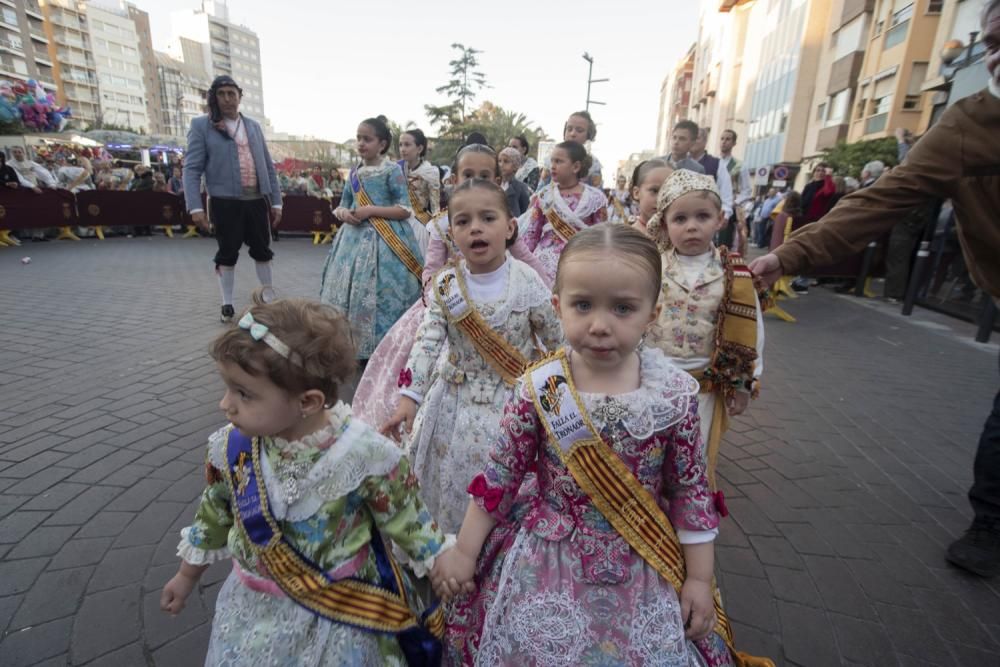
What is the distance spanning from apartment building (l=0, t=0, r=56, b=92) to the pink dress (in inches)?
3091

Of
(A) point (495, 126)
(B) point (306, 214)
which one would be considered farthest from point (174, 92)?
(B) point (306, 214)

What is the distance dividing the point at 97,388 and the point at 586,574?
15.0ft

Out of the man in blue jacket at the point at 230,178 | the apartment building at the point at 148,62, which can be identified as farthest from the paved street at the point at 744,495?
the apartment building at the point at 148,62

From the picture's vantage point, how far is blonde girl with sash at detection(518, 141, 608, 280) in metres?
4.51

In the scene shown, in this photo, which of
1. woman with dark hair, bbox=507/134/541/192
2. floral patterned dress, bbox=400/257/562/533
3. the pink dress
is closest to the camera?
floral patterned dress, bbox=400/257/562/533

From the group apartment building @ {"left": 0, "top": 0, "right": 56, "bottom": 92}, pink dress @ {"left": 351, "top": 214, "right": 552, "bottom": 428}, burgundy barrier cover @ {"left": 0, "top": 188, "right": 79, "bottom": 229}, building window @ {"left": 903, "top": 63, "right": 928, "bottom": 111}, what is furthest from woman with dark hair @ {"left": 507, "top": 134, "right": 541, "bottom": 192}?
apartment building @ {"left": 0, "top": 0, "right": 56, "bottom": 92}

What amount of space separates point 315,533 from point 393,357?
7.35ft

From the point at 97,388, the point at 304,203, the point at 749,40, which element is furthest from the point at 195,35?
the point at 97,388

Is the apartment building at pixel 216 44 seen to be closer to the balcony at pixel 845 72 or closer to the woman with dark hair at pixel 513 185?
the balcony at pixel 845 72

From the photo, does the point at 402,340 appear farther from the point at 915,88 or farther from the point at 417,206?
the point at 915,88

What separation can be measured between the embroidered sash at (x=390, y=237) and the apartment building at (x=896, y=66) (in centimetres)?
2403

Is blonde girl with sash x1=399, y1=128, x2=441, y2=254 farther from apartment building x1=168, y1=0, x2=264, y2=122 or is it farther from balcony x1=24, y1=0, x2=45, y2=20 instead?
apartment building x1=168, y1=0, x2=264, y2=122

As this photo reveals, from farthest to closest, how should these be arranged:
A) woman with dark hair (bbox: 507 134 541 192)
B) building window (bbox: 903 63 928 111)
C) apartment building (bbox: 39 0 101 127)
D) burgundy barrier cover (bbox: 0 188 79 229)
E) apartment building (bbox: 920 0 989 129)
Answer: apartment building (bbox: 39 0 101 127) → building window (bbox: 903 63 928 111) → burgundy barrier cover (bbox: 0 188 79 229) → apartment building (bbox: 920 0 989 129) → woman with dark hair (bbox: 507 134 541 192)

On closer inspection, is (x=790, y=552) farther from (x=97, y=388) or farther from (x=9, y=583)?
(x=97, y=388)
